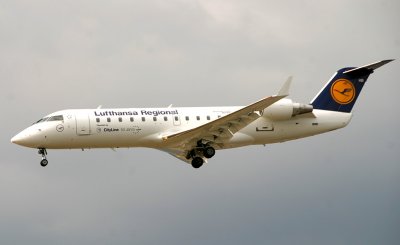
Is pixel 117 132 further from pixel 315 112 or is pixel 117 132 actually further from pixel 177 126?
pixel 315 112

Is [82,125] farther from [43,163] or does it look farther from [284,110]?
[284,110]

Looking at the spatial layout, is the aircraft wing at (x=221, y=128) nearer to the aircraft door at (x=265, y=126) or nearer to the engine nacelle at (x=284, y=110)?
the engine nacelle at (x=284, y=110)

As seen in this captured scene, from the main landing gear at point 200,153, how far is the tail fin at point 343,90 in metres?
6.23

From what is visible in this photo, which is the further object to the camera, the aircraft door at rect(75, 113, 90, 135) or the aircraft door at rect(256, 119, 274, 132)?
the aircraft door at rect(256, 119, 274, 132)

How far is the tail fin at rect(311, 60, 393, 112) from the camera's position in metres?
48.8

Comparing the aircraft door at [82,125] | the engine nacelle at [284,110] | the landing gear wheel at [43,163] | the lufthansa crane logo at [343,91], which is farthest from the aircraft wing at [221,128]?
the landing gear wheel at [43,163]

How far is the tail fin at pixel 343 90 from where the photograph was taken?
160 feet

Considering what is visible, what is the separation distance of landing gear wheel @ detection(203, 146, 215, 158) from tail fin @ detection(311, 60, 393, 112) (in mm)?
6108

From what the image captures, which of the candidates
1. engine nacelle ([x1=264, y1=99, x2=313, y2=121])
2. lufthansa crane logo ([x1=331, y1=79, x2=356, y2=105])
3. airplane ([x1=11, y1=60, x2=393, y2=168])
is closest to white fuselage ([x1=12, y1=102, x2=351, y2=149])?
airplane ([x1=11, y1=60, x2=393, y2=168])

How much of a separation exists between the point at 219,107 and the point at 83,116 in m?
6.73

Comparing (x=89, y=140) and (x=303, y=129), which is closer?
(x=89, y=140)

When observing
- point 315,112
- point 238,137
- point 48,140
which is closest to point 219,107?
point 238,137

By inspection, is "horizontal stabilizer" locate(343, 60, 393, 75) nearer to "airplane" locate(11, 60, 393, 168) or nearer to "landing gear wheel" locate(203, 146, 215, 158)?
"airplane" locate(11, 60, 393, 168)

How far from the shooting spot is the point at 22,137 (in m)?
44.2
